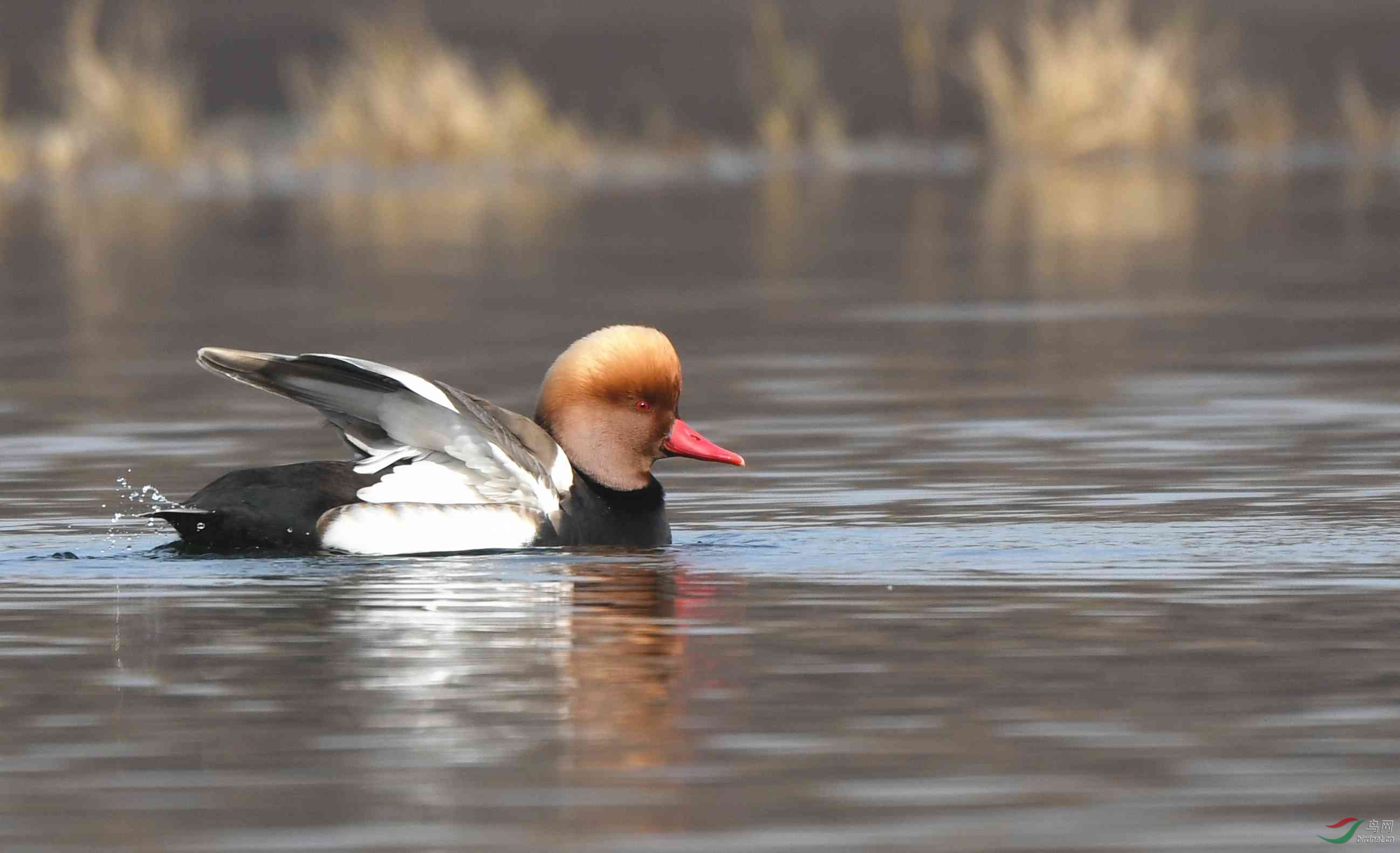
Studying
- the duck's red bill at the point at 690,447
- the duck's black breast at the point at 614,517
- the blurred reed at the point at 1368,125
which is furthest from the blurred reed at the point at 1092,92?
the duck's black breast at the point at 614,517

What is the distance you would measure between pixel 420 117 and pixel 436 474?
88.5ft

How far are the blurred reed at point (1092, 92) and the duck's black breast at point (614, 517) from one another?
2646 cm

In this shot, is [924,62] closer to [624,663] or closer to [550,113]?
[550,113]

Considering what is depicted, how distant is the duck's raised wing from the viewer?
30.7 ft

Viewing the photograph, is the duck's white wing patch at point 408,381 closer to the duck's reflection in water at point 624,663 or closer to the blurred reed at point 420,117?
the duck's reflection in water at point 624,663

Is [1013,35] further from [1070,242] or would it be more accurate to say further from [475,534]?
[475,534]

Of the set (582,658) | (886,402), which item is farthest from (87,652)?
(886,402)

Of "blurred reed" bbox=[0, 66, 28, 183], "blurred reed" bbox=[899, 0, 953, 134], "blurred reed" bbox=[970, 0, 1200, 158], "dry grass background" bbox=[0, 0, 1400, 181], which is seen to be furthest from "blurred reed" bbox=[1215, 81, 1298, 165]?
"blurred reed" bbox=[0, 66, 28, 183]

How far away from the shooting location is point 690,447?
10359 millimetres

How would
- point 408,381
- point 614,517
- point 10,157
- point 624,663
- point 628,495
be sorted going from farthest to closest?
point 10,157 < point 628,495 < point 614,517 < point 408,381 < point 624,663

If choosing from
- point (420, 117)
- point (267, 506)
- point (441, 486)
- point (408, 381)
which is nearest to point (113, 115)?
point (420, 117)

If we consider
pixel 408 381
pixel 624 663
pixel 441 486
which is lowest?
pixel 624 663

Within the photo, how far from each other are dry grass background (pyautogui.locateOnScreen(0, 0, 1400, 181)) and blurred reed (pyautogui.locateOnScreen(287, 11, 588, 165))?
2 cm

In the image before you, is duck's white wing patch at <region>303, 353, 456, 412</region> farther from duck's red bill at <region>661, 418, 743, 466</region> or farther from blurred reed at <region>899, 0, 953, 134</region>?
blurred reed at <region>899, 0, 953, 134</region>
